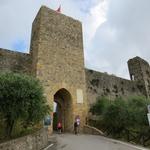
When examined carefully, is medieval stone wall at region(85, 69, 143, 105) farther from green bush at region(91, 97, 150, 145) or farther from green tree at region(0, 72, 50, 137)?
green tree at region(0, 72, 50, 137)

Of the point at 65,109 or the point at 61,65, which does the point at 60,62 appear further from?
the point at 65,109

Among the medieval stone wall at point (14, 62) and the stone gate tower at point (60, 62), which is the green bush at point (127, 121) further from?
the medieval stone wall at point (14, 62)

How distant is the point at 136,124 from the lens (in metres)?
14.2

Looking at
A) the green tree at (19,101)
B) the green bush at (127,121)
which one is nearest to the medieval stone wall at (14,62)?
the green tree at (19,101)

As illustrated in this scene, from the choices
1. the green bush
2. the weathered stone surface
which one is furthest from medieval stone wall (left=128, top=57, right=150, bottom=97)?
the green bush

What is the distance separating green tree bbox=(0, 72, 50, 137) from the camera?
9.02 m

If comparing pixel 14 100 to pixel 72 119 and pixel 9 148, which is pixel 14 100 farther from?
pixel 72 119

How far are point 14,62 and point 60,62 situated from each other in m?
3.56

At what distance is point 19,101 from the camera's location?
30.5ft

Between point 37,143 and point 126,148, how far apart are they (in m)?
3.84

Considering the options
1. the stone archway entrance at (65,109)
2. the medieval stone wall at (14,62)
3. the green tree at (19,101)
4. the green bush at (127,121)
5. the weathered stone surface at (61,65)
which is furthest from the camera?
the stone archway entrance at (65,109)

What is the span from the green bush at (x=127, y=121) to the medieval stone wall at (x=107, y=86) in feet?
12.5

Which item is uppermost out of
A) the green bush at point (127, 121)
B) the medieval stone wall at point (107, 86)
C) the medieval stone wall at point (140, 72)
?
the medieval stone wall at point (140, 72)

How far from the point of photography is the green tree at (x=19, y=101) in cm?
902
